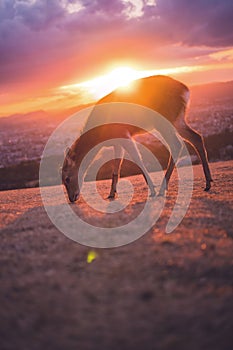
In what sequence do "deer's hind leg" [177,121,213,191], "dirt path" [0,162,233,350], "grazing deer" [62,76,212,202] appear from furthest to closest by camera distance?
"deer's hind leg" [177,121,213,191] → "grazing deer" [62,76,212,202] → "dirt path" [0,162,233,350]

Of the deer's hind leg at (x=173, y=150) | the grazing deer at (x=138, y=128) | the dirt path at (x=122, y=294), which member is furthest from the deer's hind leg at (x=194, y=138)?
the dirt path at (x=122, y=294)

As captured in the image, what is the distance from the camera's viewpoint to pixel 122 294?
2805 millimetres

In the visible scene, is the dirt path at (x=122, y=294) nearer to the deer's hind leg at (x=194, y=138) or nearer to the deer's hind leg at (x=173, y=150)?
the deer's hind leg at (x=173, y=150)

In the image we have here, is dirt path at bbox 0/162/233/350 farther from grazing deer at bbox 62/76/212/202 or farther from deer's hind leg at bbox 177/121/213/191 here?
deer's hind leg at bbox 177/121/213/191

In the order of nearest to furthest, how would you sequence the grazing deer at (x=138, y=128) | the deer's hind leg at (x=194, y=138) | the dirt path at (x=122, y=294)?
the dirt path at (x=122, y=294)
the grazing deer at (x=138, y=128)
the deer's hind leg at (x=194, y=138)

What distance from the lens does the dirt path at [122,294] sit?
2.31 meters

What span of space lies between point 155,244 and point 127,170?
2306cm

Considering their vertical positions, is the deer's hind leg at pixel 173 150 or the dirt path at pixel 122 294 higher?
the deer's hind leg at pixel 173 150

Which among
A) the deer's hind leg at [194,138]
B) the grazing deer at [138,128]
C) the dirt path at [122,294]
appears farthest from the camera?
the deer's hind leg at [194,138]

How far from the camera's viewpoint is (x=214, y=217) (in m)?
5.14

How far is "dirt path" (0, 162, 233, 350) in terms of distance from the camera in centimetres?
231

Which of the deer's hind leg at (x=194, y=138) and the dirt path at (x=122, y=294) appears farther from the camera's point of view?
the deer's hind leg at (x=194, y=138)

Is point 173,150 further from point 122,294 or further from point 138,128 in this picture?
point 122,294

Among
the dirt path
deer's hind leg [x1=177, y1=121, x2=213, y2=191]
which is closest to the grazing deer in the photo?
deer's hind leg [x1=177, y1=121, x2=213, y2=191]
